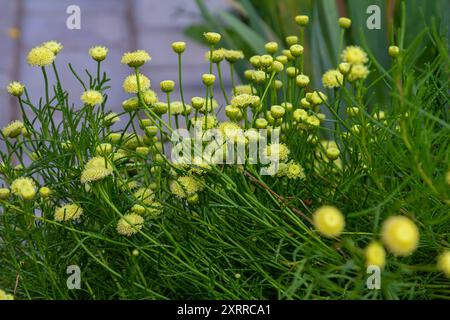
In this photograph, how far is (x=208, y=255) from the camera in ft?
2.62

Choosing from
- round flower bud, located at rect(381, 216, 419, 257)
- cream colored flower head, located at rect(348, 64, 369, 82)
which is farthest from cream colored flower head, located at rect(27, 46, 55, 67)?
round flower bud, located at rect(381, 216, 419, 257)

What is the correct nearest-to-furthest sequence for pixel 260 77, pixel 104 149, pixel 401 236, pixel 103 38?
1. pixel 401 236
2. pixel 104 149
3. pixel 260 77
4. pixel 103 38

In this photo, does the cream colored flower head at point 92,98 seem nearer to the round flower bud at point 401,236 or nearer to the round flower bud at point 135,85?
the round flower bud at point 135,85

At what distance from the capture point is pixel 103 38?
283 centimetres

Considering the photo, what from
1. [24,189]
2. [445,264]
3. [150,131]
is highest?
[150,131]

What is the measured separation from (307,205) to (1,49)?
2200mm

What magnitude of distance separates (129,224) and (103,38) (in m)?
2.17

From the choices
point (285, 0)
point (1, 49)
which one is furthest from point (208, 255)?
point (1, 49)

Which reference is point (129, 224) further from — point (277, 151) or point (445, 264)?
point (445, 264)

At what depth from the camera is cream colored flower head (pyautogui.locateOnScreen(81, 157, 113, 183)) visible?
0.74m

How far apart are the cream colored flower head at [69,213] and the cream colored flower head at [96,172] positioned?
0.04m

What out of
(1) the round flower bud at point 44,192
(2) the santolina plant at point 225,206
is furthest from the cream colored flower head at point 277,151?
(1) the round flower bud at point 44,192

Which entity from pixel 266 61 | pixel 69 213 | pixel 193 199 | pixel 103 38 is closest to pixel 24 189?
pixel 69 213

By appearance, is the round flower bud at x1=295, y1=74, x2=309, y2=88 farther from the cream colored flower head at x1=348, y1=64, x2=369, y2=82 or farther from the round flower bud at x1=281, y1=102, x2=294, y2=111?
the cream colored flower head at x1=348, y1=64, x2=369, y2=82
